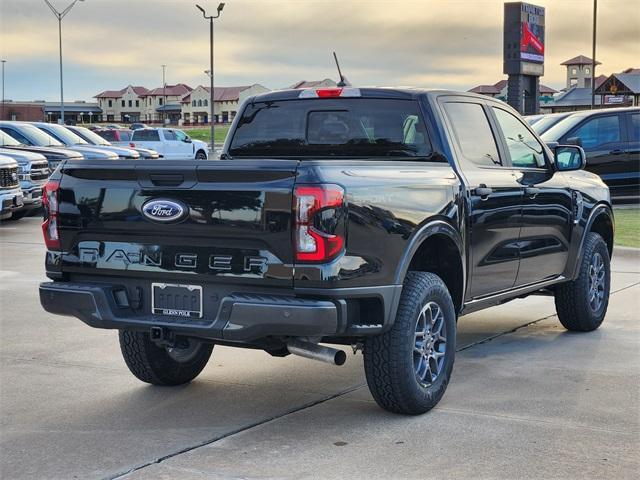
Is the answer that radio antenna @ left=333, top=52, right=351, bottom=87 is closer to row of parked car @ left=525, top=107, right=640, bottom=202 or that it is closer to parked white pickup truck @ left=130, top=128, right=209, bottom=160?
row of parked car @ left=525, top=107, right=640, bottom=202

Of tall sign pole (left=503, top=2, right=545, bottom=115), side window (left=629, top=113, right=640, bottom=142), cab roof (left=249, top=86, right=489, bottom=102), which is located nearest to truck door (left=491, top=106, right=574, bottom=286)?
cab roof (left=249, top=86, right=489, bottom=102)

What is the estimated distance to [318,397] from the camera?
6074 mm

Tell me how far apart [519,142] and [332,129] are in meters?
1.56

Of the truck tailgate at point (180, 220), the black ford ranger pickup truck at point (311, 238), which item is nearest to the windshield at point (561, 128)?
the black ford ranger pickup truck at point (311, 238)

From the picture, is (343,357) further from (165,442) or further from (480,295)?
(480,295)

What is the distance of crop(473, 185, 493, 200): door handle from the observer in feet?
20.8

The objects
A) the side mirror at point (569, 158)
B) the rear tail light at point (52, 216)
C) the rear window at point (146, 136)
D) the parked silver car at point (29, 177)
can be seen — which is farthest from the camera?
the rear window at point (146, 136)

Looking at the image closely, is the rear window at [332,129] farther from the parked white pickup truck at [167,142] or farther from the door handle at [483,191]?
the parked white pickup truck at [167,142]

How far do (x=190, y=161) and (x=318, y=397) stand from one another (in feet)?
5.76

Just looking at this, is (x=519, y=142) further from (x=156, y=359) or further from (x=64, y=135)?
(x=64, y=135)

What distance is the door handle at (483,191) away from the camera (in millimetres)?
6355

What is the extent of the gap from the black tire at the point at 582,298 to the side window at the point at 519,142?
3.29 ft

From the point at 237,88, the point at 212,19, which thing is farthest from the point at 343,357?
the point at 237,88

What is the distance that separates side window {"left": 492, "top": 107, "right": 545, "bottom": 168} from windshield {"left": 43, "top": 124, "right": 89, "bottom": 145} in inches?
754
